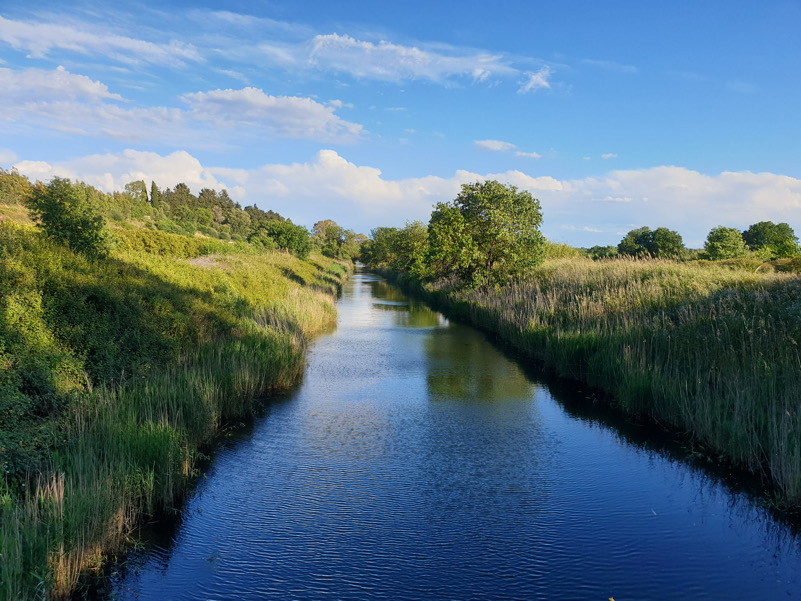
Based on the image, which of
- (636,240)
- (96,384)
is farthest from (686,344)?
(636,240)

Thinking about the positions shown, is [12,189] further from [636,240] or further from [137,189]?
[636,240]

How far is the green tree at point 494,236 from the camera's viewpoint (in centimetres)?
2652

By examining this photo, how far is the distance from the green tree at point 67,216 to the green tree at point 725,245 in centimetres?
4794

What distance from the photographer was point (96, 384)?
9.05m

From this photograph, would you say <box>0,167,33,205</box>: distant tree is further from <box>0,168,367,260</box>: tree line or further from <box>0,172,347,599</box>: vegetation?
<box>0,172,347,599</box>: vegetation

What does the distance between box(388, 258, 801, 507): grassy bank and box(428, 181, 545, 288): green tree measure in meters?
6.17

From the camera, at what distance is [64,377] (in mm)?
8117

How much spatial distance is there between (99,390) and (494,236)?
21.4 m

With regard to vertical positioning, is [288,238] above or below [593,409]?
above

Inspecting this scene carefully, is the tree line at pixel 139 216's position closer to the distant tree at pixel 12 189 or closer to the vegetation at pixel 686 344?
the distant tree at pixel 12 189

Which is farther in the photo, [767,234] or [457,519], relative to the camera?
[767,234]

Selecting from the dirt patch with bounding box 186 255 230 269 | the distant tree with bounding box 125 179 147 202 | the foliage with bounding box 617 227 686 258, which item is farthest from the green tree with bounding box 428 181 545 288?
the distant tree with bounding box 125 179 147 202

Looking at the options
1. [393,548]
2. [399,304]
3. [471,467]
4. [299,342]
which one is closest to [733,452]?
[471,467]


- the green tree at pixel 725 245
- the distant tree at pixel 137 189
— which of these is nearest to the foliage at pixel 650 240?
the green tree at pixel 725 245
